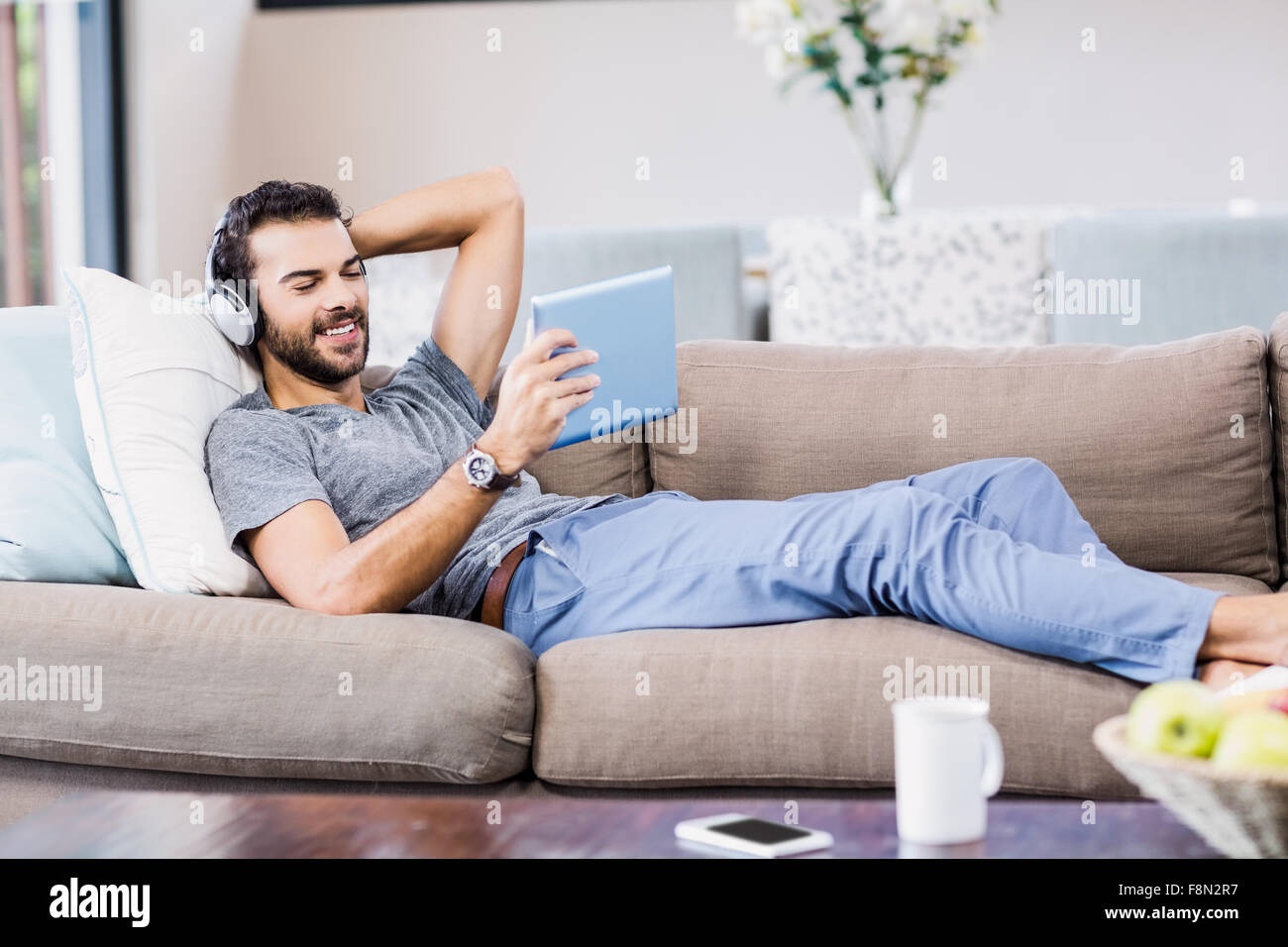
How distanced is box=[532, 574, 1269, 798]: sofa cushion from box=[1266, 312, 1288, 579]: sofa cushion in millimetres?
710

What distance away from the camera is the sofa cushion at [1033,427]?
6.24 ft

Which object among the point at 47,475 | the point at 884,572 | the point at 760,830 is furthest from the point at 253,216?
the point at 760,830

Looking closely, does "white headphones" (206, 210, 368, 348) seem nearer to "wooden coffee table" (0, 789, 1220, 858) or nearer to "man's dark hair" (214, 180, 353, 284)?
"man's dark hair" (214, 180, 353, 284)

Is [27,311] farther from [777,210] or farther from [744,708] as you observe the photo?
[777,210]

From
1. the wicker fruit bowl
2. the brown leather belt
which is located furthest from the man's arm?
the wicker fruit bowl

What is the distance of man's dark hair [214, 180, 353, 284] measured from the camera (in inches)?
72.6

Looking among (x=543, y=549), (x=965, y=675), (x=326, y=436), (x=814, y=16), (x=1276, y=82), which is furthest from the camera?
(x=1276, y=82)

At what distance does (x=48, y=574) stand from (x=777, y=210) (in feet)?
11.4

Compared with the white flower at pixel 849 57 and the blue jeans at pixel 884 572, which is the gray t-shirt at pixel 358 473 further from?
the white flower at pixel 849 57

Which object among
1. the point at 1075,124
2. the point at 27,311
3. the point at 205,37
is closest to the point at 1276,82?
the point at 1075,124

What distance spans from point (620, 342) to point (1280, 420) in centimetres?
104

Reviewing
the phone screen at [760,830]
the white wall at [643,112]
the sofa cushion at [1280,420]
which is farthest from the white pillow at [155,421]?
the white wall at [643,112]

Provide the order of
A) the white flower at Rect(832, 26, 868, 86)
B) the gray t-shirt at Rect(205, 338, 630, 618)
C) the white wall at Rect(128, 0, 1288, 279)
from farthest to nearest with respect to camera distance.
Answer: the white flower at Rect(832, 26, 868, 86) → the white wall at Rect(128, 0, 1288, 279) → the gray t-shirt at Rect(205, 338, 630, 618)
